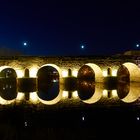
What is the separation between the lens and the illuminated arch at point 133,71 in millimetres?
38334

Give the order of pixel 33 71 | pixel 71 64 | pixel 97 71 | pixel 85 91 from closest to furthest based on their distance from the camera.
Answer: pixel 85 91 < pixel 33 71 < pixel 71 64 < pixel 97 71

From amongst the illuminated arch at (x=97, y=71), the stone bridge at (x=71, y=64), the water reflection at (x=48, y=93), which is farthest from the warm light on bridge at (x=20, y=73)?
the illuminated arch at (x=97, y=71)

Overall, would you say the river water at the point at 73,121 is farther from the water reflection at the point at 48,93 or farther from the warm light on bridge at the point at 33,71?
the warm light on bridge at the point at 33,71

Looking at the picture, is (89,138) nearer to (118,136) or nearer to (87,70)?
(118,136)

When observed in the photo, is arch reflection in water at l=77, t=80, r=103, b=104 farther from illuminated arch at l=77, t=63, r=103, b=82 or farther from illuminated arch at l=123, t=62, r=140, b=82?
illuminated arch at l=123, t=62, r=140, b=82

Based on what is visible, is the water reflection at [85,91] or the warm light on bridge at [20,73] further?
the warm light on bridge at [20,73]

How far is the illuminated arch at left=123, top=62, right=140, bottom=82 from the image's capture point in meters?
38.3

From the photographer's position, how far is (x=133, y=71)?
130ft

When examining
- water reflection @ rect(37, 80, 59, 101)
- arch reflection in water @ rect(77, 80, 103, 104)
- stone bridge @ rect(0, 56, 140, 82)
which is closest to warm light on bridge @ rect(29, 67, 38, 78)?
stone bridge @ rect(0, 56, 140, 82)

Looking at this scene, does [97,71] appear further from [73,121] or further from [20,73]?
[73,121]

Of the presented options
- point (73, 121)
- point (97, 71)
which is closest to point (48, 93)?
point (97, 71)

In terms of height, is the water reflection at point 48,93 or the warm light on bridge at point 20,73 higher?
the warm light on bridge at point 20,73

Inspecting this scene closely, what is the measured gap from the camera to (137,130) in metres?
15.3

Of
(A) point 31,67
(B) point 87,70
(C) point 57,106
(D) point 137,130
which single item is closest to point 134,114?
(D) point 137,130
